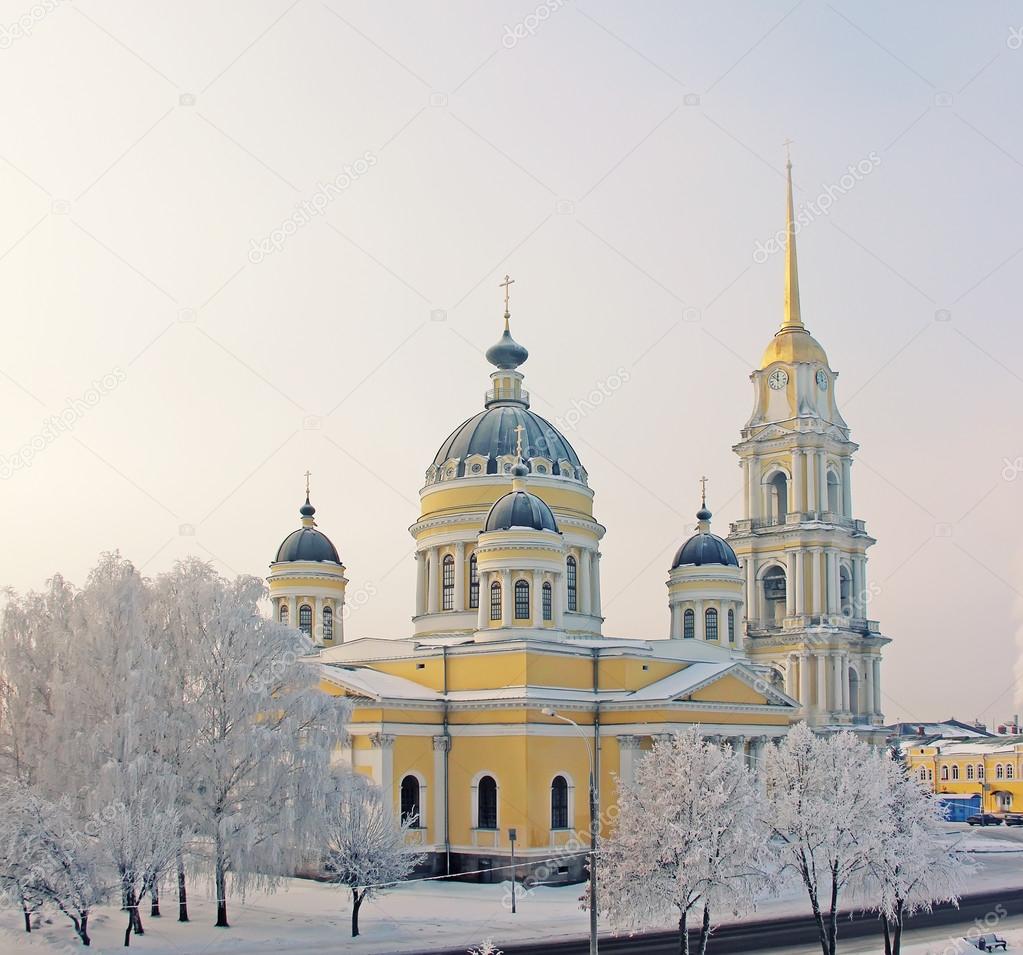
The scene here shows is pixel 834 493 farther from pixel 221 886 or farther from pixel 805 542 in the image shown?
pixel 221 886

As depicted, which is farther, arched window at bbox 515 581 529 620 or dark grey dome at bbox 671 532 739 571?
dark grey dome at bbox 671 532 739 571

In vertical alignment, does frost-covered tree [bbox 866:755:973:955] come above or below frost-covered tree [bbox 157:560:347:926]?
below

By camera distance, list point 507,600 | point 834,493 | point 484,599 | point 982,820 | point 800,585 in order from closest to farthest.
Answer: point 507,600 → point 484,599 → point 800,585 → point 834,493 → point 982,820

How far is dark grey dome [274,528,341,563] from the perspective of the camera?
5484 cm

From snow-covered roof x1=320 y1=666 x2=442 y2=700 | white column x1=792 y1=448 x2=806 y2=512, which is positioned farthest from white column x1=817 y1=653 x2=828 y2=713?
snow-covered roof x1=320 y1=666 x2=442 y2=700

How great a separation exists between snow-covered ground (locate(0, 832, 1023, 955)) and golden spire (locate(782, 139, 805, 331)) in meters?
33.9

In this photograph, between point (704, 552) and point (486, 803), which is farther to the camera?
point (704, 552)

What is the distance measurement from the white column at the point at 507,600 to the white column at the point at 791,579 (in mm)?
22154

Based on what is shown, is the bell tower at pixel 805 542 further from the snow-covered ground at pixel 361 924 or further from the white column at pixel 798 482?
the snow-covered ground at pixel 361 924

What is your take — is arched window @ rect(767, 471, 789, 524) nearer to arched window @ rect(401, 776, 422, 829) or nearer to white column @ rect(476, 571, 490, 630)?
white column @ rect(476, 571, 490, 630)

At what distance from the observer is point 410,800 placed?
41.4 meters

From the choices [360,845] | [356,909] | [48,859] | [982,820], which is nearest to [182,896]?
[356,909]

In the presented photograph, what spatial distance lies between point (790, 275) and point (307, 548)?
28.9m

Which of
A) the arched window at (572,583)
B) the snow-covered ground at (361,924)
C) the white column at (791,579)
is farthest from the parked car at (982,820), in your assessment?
the snow-covered ground at (361,924)
